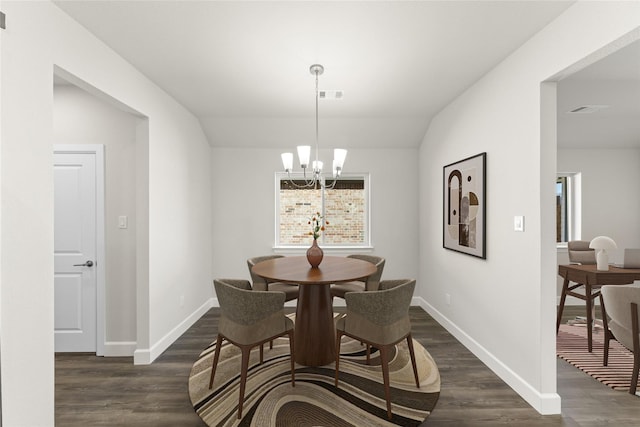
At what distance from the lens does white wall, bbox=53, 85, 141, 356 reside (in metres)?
3.08

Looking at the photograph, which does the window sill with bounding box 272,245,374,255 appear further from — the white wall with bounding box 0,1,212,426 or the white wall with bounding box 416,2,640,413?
the white wall with bounding box 0,1,212,426

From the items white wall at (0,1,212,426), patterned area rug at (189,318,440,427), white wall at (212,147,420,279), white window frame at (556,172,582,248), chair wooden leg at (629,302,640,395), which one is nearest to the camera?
white wall at (0,1,212,426)

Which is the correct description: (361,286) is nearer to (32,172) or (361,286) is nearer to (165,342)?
(165,342)

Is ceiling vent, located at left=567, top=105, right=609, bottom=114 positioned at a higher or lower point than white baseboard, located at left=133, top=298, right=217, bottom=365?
higher

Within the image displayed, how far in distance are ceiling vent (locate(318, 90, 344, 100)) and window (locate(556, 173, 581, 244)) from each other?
3819 millimetres

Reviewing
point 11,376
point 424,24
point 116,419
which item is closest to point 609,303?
point 424,24

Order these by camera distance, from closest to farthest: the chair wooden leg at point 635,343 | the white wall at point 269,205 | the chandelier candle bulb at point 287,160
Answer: the chair wooden leg at point 635,343 → the chandelier candle bulb at point 287,160 → the white wall at point 269,205

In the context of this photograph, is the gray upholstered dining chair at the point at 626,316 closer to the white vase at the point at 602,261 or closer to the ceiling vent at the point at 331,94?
the white vase at the point at 602,261

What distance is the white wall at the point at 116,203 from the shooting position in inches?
121

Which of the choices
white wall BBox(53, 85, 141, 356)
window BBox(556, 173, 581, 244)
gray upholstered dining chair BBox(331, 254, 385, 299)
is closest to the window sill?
gray upholstered dining chair BBox(331, 254, 385, 299)

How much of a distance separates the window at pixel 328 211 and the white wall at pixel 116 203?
211 centimetres

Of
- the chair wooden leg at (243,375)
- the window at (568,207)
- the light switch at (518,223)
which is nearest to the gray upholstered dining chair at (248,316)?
the chair wooden leg at (243,375)

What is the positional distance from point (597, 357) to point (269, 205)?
4.01 meters

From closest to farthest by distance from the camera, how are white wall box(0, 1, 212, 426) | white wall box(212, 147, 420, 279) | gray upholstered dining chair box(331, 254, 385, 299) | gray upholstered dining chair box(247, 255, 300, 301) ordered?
white wall box(0, 1, 212, 426) < gray upholstered dining chair box(247, 255, 300, 301) < gray upholstered dining chair box(331, 254, 385, 299) < white wall box(212, 147, 420, 279)
